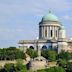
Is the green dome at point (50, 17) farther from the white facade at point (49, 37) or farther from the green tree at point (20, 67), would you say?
the green tree at point (20, 67)

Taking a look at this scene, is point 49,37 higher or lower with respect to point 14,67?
higher

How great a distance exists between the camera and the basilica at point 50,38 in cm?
13150

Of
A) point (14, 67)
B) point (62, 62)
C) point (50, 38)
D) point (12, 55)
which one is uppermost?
point (50, 38)

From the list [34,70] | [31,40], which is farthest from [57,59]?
[31,40]

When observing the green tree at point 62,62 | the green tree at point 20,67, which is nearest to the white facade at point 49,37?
the green tree at point 62,62

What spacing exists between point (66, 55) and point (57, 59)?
1866 millimetres

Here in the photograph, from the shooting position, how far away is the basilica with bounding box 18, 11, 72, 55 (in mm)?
131500

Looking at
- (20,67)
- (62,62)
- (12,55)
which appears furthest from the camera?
(12,55)

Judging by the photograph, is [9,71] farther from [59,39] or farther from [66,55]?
[59,39]

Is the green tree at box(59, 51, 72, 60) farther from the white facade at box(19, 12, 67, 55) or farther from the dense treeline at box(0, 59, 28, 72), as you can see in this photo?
the dense treeline at box(0, 59, 28, 72)

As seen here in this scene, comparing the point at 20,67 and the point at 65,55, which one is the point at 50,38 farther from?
the point at 20,67

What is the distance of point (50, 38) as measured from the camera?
137875 millimetres

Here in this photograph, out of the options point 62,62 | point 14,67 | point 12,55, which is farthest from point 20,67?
point 12,55

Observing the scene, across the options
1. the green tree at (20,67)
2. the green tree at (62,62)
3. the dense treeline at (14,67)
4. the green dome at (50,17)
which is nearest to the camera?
the green tree at (20,67)
